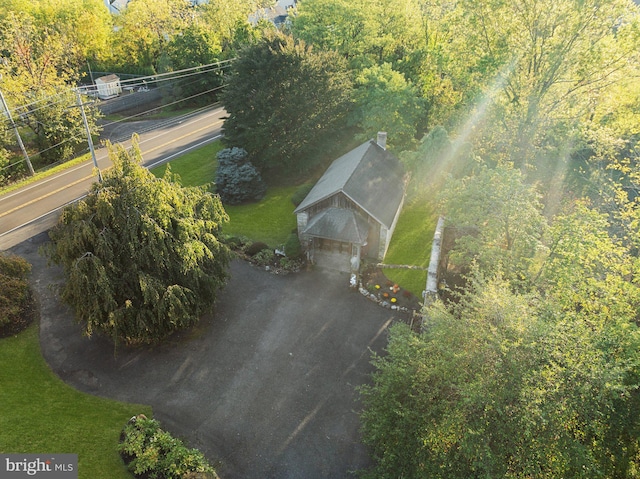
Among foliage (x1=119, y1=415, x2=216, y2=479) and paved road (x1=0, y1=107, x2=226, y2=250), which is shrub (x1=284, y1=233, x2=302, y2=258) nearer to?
paved road (x1=0, y1=107, x2=226, y2=250)

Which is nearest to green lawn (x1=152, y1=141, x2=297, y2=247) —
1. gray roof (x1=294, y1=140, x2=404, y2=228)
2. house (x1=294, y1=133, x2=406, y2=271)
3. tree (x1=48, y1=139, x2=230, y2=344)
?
gray roof (x1=294, y1=140, x2=404, y2=228)

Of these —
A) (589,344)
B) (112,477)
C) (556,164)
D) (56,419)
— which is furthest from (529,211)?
(56,419)

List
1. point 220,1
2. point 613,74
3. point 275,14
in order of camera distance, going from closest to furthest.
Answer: point 613,74 → point 220,1 → point 275,14

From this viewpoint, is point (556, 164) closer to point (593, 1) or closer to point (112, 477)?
point (593, 1)

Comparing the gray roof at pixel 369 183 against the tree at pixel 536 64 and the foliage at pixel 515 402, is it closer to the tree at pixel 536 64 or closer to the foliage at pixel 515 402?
the tree at pixel 536 64

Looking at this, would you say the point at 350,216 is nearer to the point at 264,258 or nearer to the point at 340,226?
the point at 340,226
